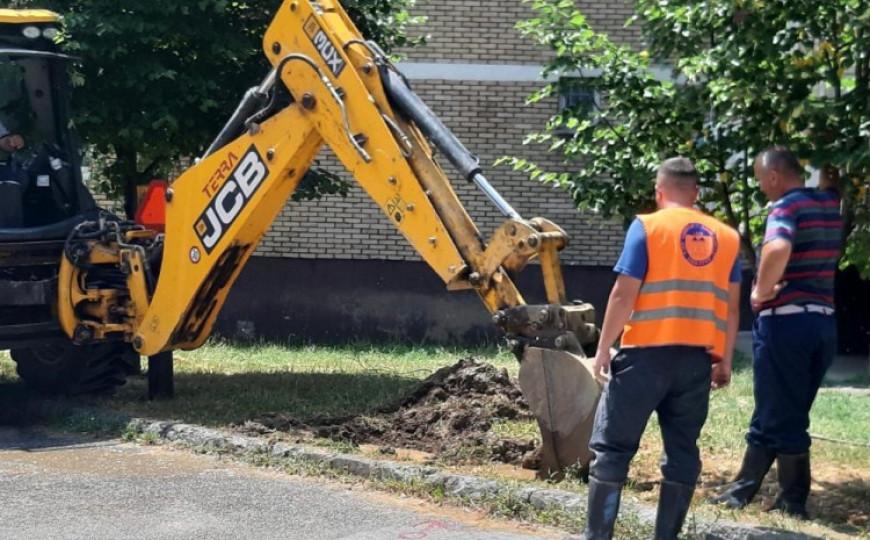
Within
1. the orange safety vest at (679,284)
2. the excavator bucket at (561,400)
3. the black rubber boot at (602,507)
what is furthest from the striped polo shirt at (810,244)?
the black rubber boot at (602,507)

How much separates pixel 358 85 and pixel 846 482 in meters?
3.87

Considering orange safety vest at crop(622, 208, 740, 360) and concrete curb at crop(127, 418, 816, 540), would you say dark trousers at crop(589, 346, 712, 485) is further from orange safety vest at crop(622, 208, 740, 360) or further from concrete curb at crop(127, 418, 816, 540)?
concrete curb at crop(127, 418, 816, 540)

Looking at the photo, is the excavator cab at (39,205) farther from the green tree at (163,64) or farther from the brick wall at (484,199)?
the brick wall at (484,199)

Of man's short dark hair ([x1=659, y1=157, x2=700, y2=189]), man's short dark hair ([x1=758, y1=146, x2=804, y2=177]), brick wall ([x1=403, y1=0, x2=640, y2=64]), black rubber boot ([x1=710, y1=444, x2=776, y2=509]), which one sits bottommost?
black rubber boot ([x1=710, y1=444, x2=776, y2=509])

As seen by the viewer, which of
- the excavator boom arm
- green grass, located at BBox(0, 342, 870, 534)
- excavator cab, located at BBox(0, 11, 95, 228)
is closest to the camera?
the excavator boom arm

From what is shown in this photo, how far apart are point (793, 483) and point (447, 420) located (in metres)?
2.84

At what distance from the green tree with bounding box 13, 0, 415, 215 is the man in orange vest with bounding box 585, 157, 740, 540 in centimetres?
561

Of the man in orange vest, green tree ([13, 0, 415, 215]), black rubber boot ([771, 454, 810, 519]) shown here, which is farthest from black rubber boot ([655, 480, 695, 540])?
green tree ([13, 0, 415, 215])

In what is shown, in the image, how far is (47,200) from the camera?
10289 mm

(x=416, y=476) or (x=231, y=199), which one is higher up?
(x=231, y=199)

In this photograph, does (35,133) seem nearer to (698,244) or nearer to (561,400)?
(561,400)

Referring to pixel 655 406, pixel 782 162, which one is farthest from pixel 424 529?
pixel 782 162

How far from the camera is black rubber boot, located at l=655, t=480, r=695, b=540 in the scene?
5.99 meters

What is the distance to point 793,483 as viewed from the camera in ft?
22.0
